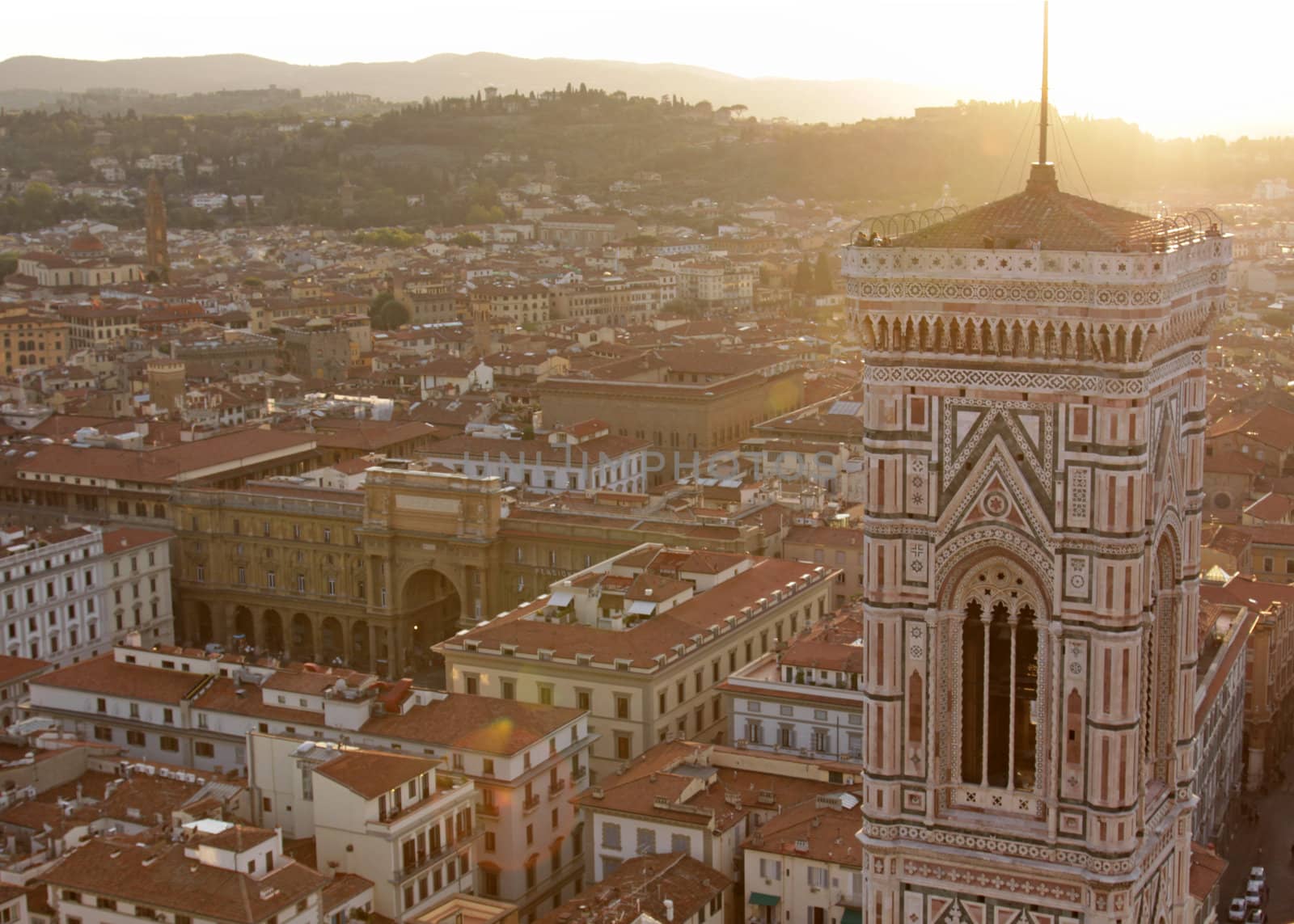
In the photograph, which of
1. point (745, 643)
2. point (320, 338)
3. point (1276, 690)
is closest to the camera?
point (745, 643)

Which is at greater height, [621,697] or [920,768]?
[920,768]

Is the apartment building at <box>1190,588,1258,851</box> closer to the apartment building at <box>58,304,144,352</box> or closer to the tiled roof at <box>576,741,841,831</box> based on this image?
the tiled roof at <box>576,741,841,831</box>

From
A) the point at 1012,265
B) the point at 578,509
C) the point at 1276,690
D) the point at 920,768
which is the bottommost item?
the point at 1276,690

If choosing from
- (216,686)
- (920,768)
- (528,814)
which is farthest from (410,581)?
(920,768)

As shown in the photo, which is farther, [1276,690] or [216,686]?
[1276,690]

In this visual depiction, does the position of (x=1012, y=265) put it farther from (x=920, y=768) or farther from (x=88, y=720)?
(x=88, y=720)

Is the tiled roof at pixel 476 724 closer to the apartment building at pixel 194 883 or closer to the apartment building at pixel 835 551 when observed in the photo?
the apartment building at pixel 194 883

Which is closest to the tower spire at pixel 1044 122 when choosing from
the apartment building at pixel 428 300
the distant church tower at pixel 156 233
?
the apartment building at pixel 428 300
